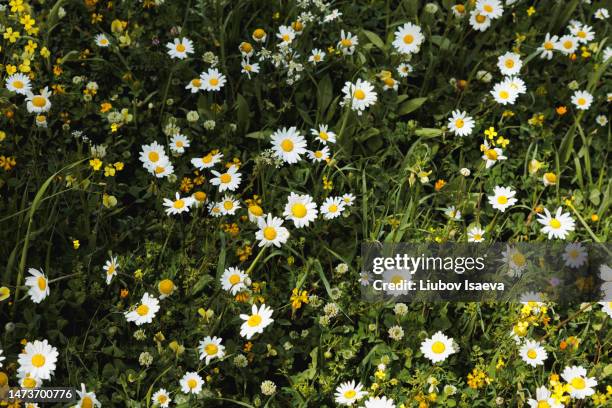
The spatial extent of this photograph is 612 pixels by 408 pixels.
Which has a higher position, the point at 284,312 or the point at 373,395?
the point at 284,312

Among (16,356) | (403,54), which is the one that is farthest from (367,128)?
(16,356)

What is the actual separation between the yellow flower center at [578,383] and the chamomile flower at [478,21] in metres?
1.67

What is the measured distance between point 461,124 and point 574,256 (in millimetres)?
720

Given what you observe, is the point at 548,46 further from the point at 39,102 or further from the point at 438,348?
the point at 39,102

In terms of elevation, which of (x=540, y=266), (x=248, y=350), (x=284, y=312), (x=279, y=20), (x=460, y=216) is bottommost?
(x=248, y=350)

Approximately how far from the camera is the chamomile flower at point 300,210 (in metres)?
2.46

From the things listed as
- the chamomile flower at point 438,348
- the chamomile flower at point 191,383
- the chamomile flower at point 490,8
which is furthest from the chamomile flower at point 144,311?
the chamomile flower at point 490,8

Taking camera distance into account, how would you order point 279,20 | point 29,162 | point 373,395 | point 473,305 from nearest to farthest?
point 373,395, point 473,305, point 29,162, point 279,20

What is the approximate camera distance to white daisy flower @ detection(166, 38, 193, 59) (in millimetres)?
2919

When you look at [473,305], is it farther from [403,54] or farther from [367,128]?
[403,54]

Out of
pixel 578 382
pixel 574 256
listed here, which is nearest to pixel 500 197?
pixel 574 256

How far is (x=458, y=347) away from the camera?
2285 mm

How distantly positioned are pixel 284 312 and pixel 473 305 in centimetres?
70

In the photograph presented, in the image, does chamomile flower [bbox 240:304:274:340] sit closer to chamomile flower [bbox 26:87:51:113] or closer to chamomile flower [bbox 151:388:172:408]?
chamomile flower [bbox 151:388:172:408]
